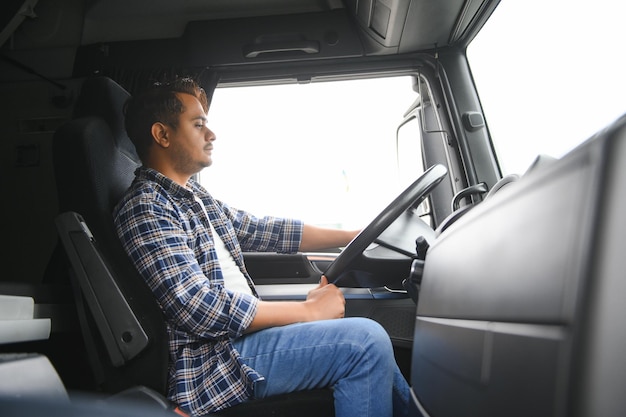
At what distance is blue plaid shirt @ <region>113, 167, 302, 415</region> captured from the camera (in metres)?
1.16

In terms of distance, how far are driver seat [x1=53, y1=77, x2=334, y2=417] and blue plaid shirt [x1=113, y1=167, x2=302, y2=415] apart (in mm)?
36

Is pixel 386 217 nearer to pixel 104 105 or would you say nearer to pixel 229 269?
pixel 229 269

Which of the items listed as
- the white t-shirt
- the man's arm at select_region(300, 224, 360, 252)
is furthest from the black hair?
the man's arm at select_region(300, 224, 360, 252)

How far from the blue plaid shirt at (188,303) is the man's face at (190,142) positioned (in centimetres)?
22

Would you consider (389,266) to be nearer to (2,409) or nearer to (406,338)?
(406,338)

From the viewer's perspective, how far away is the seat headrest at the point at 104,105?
1406 millimetres

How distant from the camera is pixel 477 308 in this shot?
55 centimetres

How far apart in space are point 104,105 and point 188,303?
67 cm

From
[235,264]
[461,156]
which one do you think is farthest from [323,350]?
[461,156]

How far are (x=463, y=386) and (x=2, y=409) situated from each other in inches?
18.3

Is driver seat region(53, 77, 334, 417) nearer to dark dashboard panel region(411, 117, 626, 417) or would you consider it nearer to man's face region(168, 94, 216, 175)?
man's face region(168, 94, 216, 175)

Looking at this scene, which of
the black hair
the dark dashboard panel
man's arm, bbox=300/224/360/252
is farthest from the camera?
man's arm, bbox=300/224/360/252

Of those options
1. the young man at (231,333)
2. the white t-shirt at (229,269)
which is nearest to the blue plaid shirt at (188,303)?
the young man at (231,333)

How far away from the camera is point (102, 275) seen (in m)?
1.18
